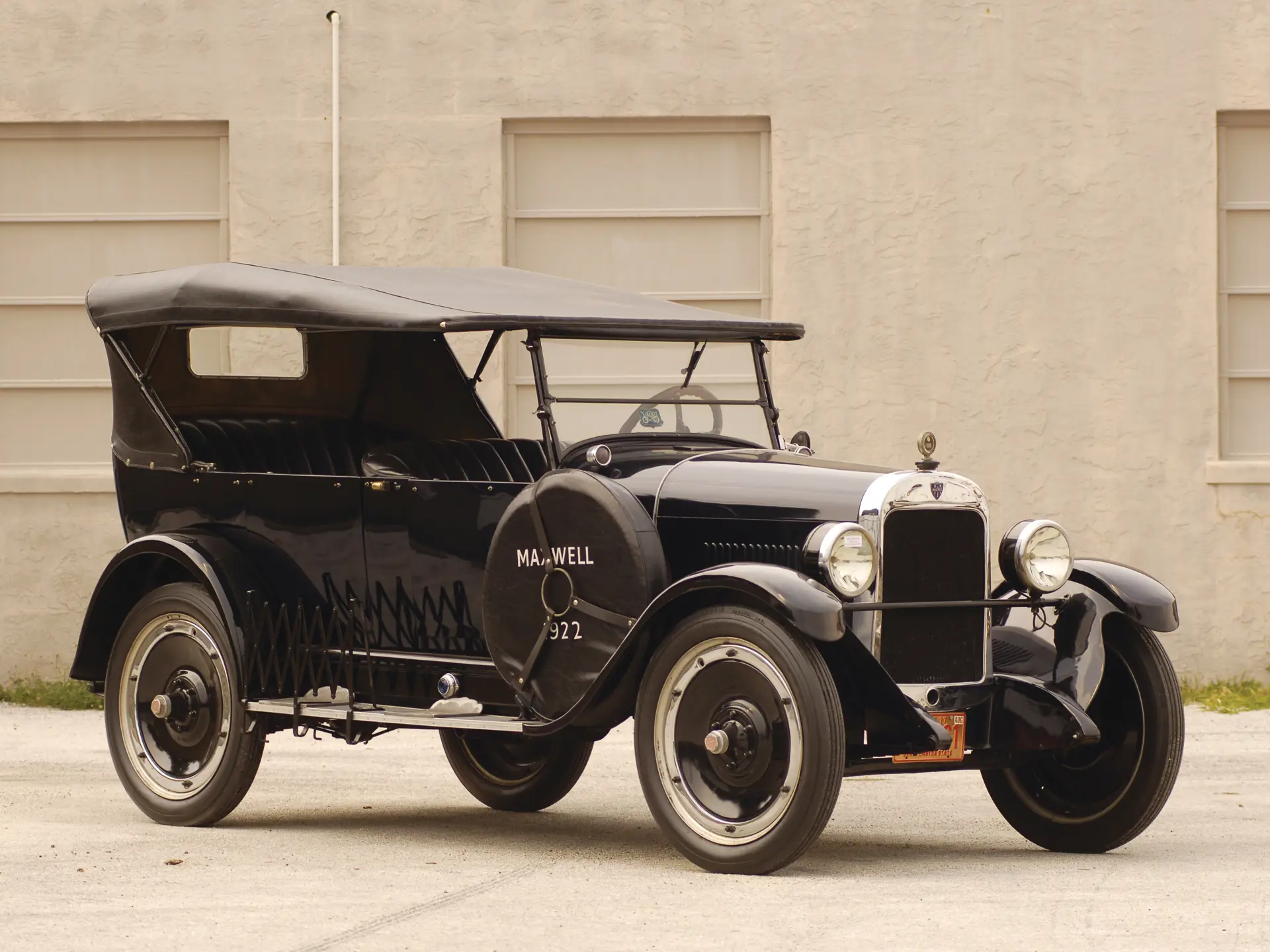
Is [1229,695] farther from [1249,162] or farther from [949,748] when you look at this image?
[949,748]

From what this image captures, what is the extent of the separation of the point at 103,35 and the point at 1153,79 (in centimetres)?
647

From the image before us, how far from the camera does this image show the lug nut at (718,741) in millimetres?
6109

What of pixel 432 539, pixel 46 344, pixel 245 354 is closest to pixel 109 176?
pixel 46 344

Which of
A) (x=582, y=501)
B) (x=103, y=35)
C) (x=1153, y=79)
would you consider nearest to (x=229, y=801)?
(x=582, y=501)

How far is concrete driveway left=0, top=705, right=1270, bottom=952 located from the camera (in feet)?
17.1

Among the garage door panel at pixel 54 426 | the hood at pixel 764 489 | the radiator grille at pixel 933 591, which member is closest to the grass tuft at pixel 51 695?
the garage door panel at pixel 54 426

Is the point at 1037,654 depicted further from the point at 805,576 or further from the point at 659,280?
the point at 659,280

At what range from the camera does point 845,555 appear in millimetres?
6254

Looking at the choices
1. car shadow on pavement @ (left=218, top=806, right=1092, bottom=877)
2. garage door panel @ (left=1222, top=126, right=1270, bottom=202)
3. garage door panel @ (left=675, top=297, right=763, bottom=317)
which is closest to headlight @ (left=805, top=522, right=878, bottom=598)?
Answer: car shadow on pavement @ (left=218, top=806, right=1092, bottom=877)

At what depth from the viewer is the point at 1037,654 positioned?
6848mm

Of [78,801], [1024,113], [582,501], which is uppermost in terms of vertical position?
[1024,113]

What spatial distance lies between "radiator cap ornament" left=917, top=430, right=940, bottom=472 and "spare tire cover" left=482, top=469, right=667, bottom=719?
3.02 feet

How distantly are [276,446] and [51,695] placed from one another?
4.78 m

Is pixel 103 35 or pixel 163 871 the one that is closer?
pixel 163 871
